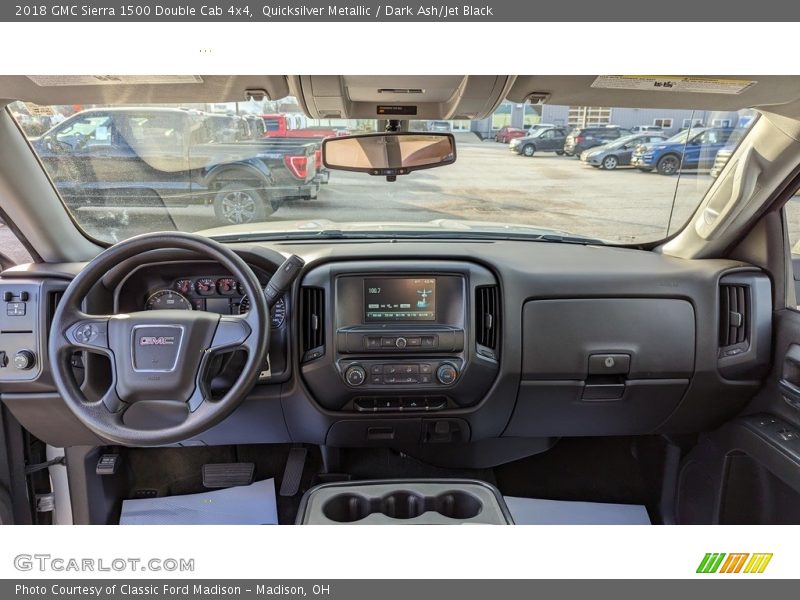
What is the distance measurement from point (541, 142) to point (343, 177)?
112 centimetres

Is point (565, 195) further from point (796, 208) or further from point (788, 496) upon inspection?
point (788, 496)

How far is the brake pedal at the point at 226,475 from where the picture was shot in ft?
10.0

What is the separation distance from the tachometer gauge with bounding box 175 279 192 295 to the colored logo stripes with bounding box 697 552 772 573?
2.22 metres

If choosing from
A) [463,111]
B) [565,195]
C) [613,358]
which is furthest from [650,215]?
[463,111]

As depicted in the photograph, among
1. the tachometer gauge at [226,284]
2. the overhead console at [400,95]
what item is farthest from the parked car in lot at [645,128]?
the tachometer gauge at [226,284]

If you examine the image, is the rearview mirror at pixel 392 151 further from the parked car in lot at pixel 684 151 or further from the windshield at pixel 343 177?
the parked car in lot at pixel 684 151

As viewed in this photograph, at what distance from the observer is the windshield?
2578mm

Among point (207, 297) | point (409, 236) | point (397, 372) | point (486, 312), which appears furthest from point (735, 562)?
point (207, 297)

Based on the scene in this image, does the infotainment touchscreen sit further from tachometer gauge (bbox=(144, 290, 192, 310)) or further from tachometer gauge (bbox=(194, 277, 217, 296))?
tachometer gauge (bbox=(144, 290, 192, 310))

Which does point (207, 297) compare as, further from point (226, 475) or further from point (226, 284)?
point (226, 475)

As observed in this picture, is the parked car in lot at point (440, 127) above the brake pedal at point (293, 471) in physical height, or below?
above

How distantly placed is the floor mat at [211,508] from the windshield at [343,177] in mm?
1429

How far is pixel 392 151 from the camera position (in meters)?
2.42

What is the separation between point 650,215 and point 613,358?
975 millimetres
